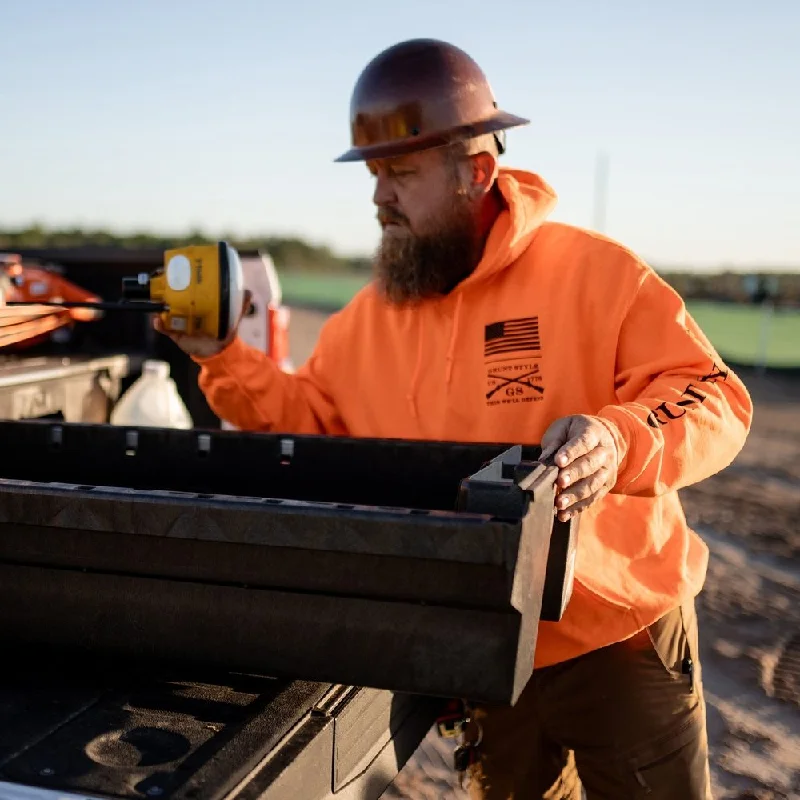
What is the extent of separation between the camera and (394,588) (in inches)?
62.6

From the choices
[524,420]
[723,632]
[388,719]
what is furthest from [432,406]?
[723,632]

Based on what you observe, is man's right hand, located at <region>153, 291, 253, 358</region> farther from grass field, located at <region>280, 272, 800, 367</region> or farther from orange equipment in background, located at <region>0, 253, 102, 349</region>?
grass field, located at <region>280, 272, 800, 367</region>

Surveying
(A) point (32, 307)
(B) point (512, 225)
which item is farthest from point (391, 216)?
(A) point (32, 307)

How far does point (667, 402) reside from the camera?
231cm

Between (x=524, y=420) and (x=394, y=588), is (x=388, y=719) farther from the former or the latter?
(x=524, y=420)

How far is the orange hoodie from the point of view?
239 centimetres

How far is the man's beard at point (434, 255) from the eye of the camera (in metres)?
2.98

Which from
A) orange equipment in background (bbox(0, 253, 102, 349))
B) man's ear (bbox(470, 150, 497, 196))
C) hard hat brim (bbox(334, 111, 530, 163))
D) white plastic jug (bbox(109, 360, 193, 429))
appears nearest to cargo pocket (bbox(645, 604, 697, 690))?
man's ear (bbox(470, 150, 497, 196))

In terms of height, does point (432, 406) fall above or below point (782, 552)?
above

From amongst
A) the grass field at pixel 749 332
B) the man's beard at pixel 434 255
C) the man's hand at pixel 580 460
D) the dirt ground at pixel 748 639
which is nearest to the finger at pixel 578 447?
the man's hand at pixel 580 460

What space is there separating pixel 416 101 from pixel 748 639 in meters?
3.88

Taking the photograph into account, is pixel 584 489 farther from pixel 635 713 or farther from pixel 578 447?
pixel 635 713

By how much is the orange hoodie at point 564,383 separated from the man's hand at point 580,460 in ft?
0.39

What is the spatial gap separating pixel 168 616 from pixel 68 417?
248 cm
